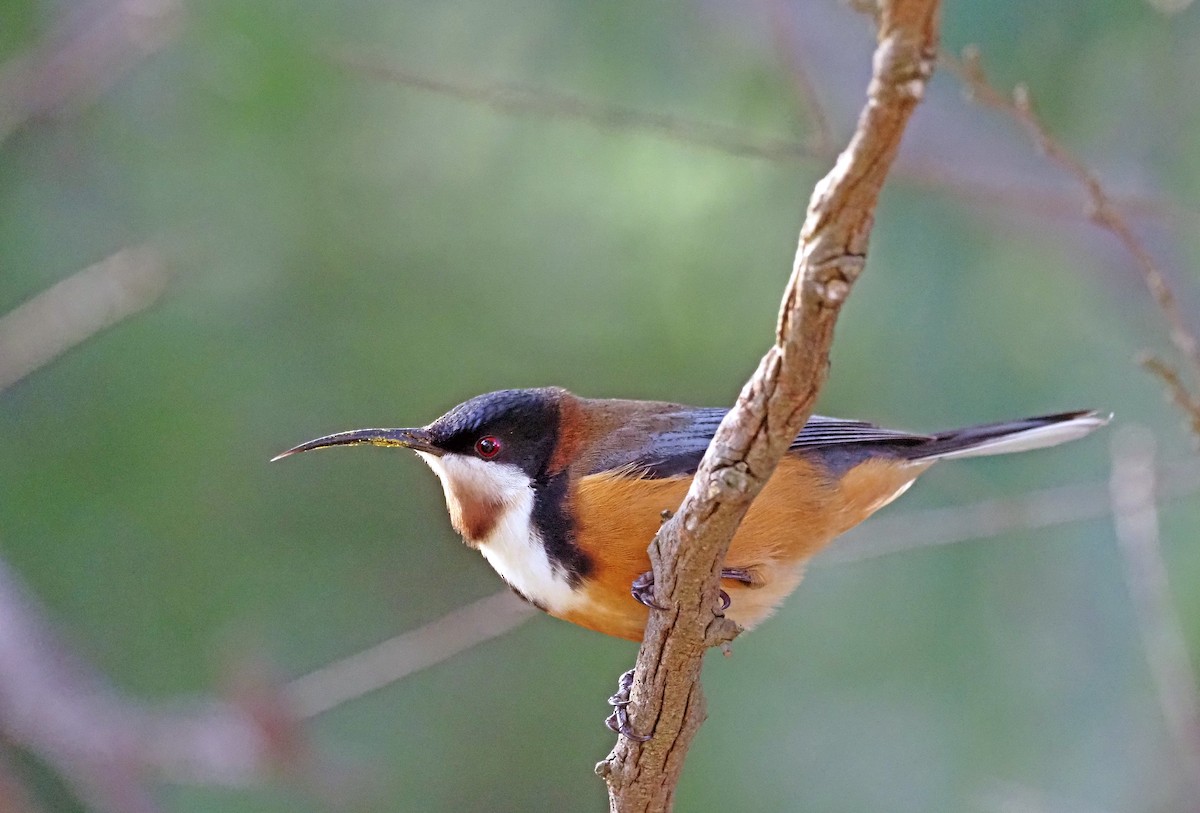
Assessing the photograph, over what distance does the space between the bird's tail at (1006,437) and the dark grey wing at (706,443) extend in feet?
0.19

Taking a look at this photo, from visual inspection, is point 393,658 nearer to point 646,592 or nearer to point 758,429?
point 646,592

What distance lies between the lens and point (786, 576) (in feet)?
11.8

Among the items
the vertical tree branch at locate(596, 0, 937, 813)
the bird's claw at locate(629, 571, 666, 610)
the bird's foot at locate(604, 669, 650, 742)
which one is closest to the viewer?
the vertical tree branch at locate(596, 0, 937, 813)

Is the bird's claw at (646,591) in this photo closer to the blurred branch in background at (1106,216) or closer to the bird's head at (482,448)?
the bird's head at (482,448)

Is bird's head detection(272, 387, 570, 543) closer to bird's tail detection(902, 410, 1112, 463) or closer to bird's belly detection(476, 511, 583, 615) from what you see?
bird's belly detection(476, 511, 583, 615)

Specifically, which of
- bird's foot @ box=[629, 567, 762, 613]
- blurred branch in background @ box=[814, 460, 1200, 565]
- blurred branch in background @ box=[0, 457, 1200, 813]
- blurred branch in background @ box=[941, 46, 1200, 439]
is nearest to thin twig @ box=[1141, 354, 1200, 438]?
blurred branch in background @ box=[941, 46, 1200, 439]

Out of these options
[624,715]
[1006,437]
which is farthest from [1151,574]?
[624,715]

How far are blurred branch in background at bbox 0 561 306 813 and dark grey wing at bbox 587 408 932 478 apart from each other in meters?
2.55

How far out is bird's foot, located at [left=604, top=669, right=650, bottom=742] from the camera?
118 inches

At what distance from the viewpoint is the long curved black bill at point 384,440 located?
361 cm

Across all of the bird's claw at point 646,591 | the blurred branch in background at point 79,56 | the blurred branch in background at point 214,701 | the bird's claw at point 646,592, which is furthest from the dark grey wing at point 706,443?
the blurred branch in background at point 79,56

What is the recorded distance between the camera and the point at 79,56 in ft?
20.1

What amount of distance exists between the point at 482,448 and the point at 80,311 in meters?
2.10

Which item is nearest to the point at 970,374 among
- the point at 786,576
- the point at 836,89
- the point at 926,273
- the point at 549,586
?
the point at 926,273
